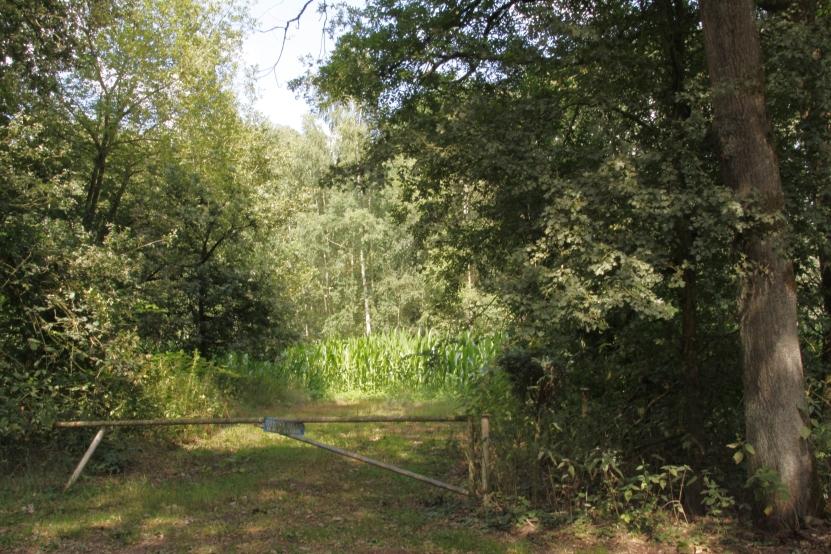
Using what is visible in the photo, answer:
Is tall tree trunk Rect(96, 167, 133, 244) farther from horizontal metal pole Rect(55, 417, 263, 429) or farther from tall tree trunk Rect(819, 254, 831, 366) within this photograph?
tall tree trunk Rect(819, 254, 831, 366)

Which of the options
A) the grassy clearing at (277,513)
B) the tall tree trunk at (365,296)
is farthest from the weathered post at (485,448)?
the tall tree trunk at (365,296)

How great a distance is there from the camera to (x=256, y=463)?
10.3m

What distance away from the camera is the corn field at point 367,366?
737 inches

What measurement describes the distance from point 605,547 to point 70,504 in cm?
564

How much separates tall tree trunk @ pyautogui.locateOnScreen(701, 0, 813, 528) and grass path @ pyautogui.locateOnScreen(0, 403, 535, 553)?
229 cm

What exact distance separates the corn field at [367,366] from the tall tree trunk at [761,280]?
39.3 ft

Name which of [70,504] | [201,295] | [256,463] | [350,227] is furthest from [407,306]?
[70,504]

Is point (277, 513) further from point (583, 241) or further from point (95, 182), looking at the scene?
point (95, 182)

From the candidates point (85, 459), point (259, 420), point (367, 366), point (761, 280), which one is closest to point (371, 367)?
point (367, 366)

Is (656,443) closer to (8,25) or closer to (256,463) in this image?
(256,463)

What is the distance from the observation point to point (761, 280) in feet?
20.8

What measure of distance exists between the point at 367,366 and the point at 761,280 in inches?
619

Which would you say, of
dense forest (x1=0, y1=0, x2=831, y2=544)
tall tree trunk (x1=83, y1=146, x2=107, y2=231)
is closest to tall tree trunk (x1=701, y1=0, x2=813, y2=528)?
dense forest (x1=0, y1=0, x2=831, y2=544)

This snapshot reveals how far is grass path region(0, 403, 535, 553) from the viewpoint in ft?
21.3
